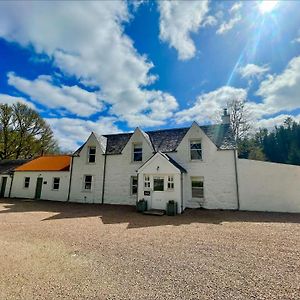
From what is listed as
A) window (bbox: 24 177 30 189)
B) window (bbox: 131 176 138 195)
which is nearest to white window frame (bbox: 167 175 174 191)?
window (bbox: 131 176 138 195)

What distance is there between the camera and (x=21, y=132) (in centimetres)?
3422

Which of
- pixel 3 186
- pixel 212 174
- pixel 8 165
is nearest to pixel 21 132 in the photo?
pixel 8 165

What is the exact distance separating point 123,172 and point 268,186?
12.6 metres

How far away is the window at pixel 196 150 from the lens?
17.5 meters

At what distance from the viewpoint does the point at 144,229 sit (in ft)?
33.6

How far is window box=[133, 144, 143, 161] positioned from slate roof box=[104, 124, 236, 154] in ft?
4.69

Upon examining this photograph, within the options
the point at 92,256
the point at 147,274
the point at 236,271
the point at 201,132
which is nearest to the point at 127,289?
the point at 147,274

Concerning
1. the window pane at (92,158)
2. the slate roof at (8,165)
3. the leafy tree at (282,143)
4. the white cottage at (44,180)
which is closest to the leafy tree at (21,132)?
the slate roof at (8,165)

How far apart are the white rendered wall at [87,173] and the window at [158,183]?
680cm

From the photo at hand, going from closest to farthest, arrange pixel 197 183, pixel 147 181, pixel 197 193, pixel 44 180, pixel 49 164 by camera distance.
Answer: pixel 147 181, pixel 197 193, pixel 197 183, pixel 44 180, pixel 49 164

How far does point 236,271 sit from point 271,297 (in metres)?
1.24

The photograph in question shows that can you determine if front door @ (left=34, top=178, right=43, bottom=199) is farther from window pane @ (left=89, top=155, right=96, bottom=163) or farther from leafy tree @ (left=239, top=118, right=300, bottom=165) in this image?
leafy tree @ (left=239, top=118, right=300, bottom=165)

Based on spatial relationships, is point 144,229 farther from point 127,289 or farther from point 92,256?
point 127,289

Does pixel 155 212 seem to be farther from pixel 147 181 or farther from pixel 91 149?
pixel 91 149
